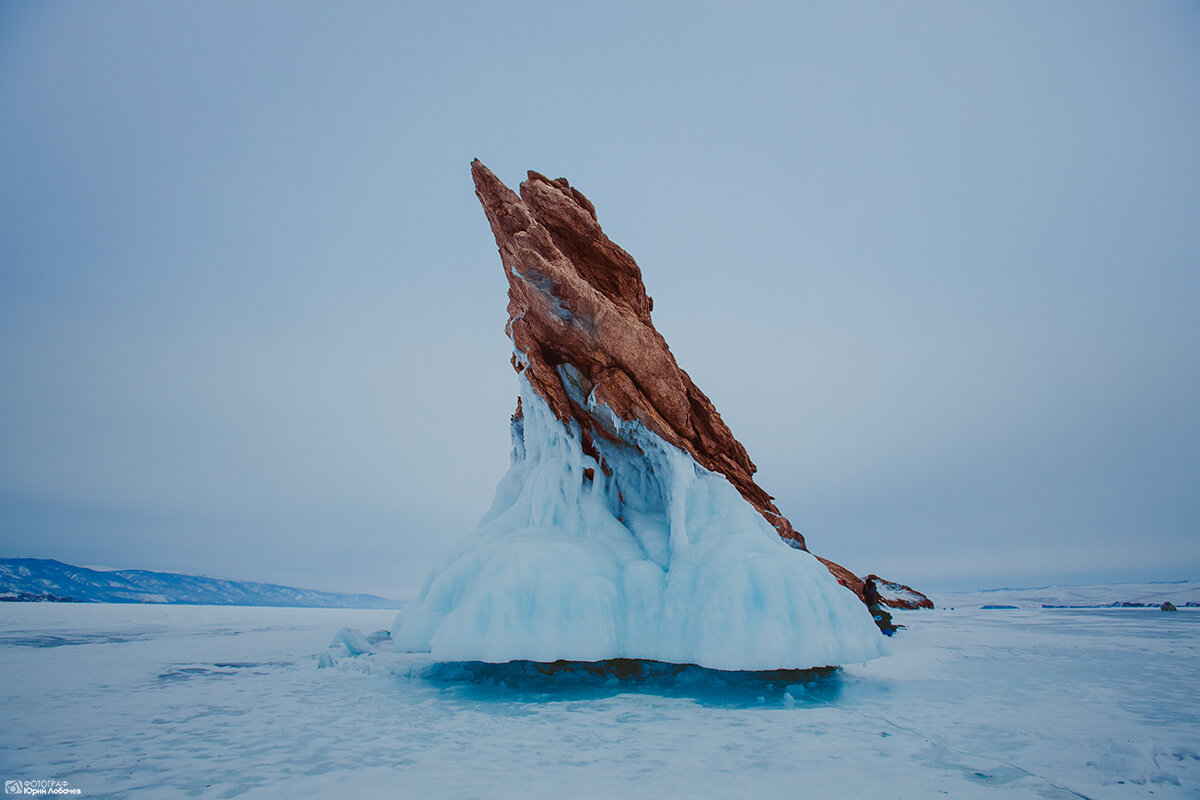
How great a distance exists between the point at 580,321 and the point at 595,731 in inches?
341

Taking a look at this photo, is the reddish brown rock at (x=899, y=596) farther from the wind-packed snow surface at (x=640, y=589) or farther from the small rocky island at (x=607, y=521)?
the wind-packed snow surface at (x=640, y=589)

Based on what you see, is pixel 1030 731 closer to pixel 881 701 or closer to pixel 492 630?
pixel 881 701

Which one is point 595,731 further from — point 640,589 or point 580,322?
point 580,322

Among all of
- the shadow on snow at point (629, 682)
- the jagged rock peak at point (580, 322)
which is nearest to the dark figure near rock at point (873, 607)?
the jagged rock peak at point (580, 322)

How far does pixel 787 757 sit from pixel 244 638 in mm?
20419

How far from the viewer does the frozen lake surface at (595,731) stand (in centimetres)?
478

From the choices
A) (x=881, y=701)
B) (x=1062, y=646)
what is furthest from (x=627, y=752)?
(x=1062, y=646)

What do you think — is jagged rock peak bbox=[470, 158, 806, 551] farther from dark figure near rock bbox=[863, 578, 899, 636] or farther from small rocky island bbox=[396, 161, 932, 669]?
dark figure near rock bbox=[863, 578, 899, 636]

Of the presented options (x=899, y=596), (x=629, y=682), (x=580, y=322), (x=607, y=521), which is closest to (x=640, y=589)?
(x=629, y=682)

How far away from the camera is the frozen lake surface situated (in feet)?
15.7

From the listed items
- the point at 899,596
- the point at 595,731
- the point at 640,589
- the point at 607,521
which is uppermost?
the point at 607,521

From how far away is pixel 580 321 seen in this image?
12523mm

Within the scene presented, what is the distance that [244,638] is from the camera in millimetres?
18438

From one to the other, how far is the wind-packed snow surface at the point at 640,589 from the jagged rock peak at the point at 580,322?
91 centimetres
